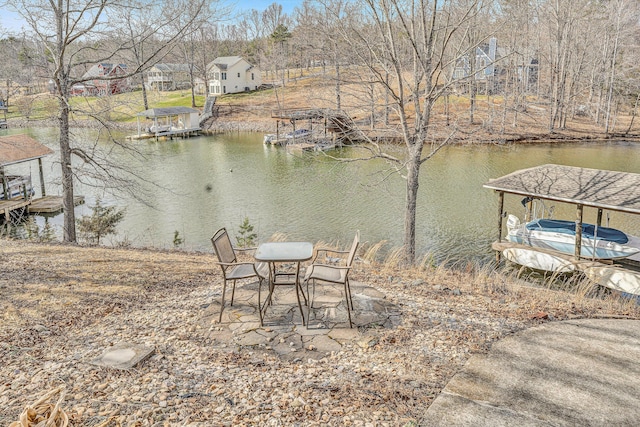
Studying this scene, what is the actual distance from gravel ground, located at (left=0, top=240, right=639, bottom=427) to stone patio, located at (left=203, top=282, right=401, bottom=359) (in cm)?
6

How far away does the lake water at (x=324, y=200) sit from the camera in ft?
42.4

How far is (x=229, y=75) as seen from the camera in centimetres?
4878

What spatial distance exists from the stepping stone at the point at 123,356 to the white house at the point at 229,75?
4654cm

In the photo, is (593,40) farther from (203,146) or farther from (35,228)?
(35,228)

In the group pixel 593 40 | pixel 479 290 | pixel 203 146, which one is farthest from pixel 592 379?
pixel 593 40

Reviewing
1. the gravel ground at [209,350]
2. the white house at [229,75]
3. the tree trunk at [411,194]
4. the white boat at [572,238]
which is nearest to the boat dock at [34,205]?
the gravel ground at [209,350]

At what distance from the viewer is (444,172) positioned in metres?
20.5

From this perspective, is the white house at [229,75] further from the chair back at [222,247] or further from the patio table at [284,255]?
the patio table at [284,255]

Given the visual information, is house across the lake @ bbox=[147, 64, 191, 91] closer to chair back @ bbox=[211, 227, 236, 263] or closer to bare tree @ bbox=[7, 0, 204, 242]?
bare tree @ bbox=[7, 0, 204, 242]

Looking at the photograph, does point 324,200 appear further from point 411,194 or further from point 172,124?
point 172,124

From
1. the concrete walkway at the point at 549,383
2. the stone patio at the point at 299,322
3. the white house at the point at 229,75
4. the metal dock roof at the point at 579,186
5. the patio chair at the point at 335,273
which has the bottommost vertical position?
the concrete walkway at the point at 549,383

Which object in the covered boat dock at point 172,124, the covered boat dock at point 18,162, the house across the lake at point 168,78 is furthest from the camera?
the house across the lake at point 168,78

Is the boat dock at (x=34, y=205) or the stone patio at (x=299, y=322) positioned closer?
the stone patio at (x=299, y=322)

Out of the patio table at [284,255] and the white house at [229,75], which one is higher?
the white house at [229,75]
